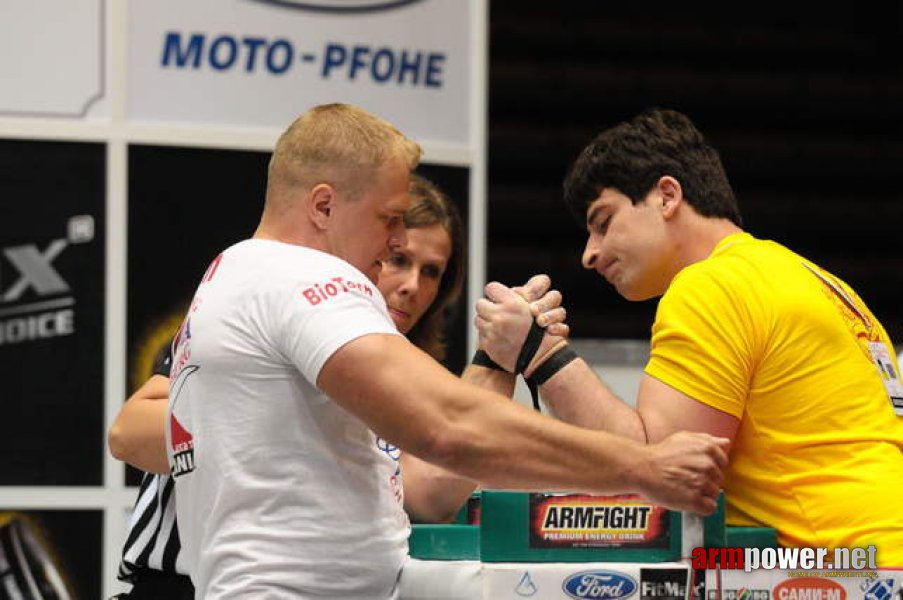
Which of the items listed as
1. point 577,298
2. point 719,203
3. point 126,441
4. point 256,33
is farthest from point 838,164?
point 126,441

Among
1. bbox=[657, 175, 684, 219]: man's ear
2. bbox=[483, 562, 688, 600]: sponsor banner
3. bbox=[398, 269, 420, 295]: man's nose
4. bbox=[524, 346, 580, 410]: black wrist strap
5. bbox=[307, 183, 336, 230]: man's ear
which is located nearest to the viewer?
bbox=[483, 562, 688, 600]: sponsor banner

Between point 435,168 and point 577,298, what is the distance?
2.15 metres

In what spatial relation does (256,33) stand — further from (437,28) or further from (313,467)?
(313,467)

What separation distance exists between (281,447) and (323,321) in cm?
20

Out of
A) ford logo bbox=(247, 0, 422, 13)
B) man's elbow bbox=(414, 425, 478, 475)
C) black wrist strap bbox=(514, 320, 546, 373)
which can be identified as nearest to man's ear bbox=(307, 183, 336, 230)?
man's elbow bbox=(414, 425, 478, 475)

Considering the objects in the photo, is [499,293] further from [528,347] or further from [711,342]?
[711,342]

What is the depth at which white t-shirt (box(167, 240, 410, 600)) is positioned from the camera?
2.00 meters

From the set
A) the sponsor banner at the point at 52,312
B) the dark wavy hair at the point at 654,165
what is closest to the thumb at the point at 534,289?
the dark wavy hair at the point at 654,165

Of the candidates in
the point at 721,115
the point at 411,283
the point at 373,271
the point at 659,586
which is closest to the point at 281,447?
the point at 373,271

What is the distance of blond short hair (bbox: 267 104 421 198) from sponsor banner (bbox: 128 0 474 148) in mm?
2429

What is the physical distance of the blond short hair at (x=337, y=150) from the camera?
218cm

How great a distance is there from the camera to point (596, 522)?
6.97ft

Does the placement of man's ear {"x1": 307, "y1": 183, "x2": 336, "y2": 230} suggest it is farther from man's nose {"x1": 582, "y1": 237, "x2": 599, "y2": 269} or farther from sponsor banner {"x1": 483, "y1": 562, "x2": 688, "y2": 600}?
man's nose {"x1": 582, "y1": 237, "x2": 599, "y2": 269}

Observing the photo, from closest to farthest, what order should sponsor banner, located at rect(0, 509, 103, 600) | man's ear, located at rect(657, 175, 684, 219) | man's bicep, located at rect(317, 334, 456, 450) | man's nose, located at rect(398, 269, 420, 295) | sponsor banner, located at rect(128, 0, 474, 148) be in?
man's bicep, located at rect(317, 334, 456, 450), man's ear, located at rect(657, 175, 684, 219), man's nose, located at rect(398, 269, 420, 295), sponsor banner, located at rect(0, 509, 103, 600), sponsor banner, located at rect(128, 0, 474, 148)
